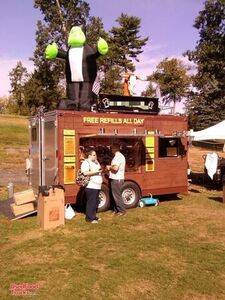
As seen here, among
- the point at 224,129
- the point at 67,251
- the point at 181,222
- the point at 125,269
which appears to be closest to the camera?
the point at 125,269

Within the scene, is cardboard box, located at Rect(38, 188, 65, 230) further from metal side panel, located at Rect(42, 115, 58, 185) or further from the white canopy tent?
the white canopy tent

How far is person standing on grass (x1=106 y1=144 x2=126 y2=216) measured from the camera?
11.2 metres

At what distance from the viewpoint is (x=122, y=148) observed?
40.5 ft

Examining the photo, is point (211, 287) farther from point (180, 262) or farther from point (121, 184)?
point (121, 184)

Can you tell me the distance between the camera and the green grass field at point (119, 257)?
6.38 m

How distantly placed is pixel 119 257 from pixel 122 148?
4.89m

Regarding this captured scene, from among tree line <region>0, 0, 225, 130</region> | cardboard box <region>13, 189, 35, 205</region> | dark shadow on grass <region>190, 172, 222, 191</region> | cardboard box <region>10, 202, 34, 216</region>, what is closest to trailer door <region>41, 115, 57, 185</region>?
cardboard box <region>13, 189, 35, 205</region>

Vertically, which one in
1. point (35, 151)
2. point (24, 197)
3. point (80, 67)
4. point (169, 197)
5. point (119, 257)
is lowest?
point (119, 257)

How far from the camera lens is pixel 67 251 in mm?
8250

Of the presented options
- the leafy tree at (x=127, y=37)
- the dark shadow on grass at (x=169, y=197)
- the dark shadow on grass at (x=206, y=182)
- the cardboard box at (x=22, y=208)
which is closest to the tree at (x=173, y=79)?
the leafy tree at (x=127, y=37)

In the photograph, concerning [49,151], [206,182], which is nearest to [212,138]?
[206,182]

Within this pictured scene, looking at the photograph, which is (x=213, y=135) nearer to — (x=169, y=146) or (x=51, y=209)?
(x=169, y=146)

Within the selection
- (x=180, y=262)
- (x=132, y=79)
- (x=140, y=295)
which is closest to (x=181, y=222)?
(x=180, y=262)

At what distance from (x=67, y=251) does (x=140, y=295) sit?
2.37 m
